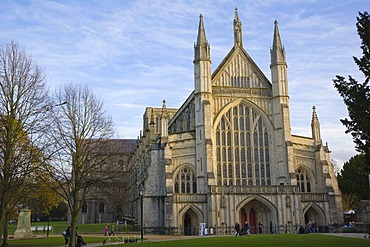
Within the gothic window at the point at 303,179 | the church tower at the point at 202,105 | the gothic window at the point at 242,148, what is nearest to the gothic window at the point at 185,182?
the church tower at the point at 202,105

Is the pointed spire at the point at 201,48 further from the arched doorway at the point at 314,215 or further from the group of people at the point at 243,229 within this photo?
the arched doorway at the point at 314,215

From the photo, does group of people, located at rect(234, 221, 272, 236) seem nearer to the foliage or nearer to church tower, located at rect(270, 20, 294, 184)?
church tower, located at rect(270, 20, 294, 184)

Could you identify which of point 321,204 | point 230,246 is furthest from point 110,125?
point 321,204

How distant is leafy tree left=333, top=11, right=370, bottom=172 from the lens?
18297 millimetres

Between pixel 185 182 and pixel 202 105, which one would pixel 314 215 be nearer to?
pixel 185 182

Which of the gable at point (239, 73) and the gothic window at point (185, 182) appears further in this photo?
the gable at point (239, 73)

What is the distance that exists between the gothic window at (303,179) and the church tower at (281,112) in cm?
301

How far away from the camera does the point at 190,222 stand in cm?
4616

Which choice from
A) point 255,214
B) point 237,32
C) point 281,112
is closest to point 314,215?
point 255,214

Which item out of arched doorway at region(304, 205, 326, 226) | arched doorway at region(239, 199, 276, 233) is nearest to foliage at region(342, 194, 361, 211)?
arched doorway at region(304, 205, 326, 226)

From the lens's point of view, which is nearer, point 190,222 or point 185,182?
point 190,222

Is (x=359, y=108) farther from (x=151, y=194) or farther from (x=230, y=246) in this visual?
(x=151, y=194)

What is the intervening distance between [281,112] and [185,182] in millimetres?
13229

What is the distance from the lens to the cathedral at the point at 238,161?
4434cm
